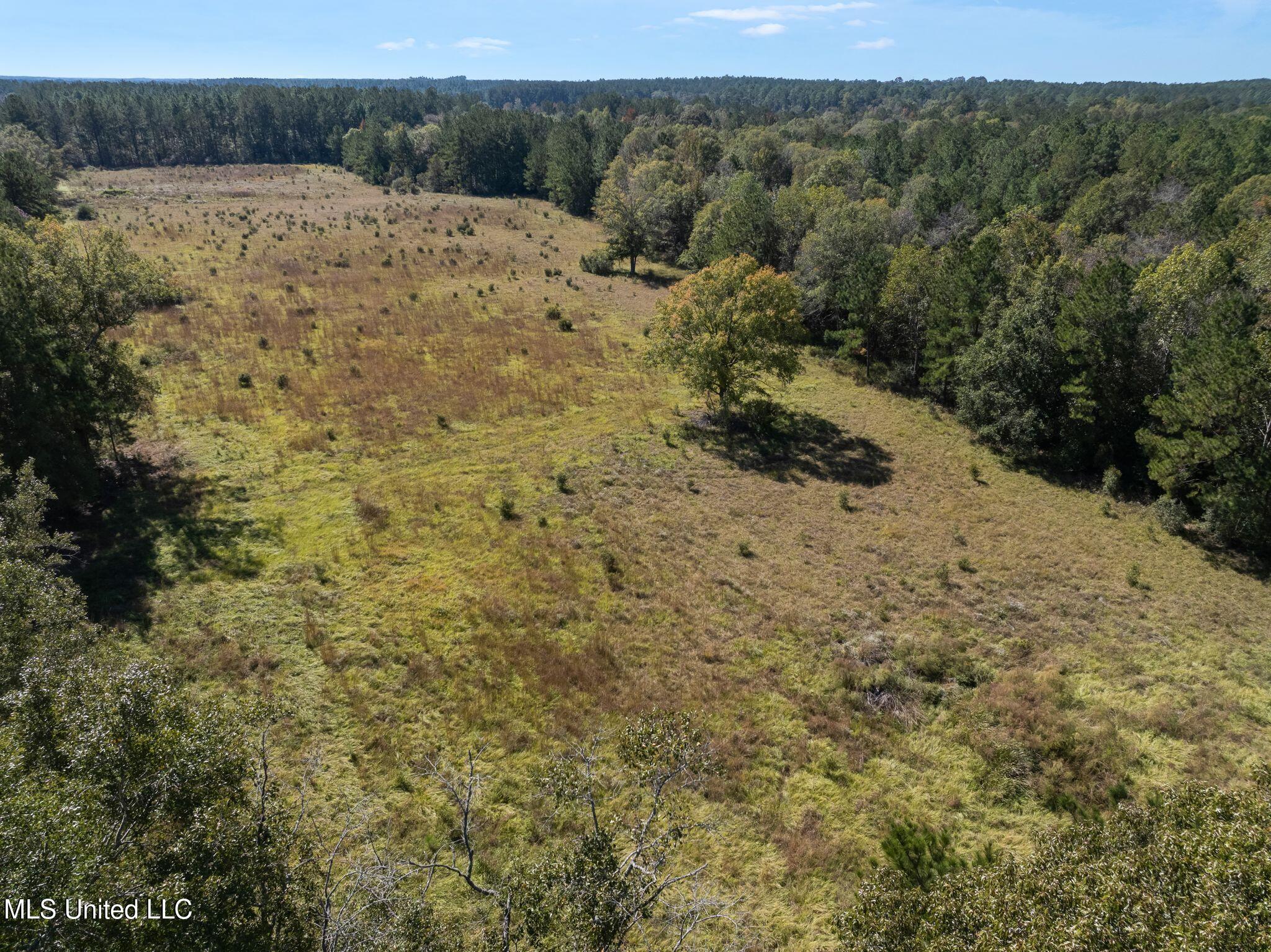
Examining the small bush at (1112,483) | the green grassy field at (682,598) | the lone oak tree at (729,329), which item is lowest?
the green grassy field at (682,598)

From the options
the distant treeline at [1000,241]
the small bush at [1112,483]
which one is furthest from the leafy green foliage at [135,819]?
the small bush at [1112,483]

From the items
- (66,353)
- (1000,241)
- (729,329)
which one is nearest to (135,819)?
(66,353)

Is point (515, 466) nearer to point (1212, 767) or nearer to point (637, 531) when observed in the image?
point (637, 531)

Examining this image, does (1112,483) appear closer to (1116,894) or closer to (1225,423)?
(1225,423)

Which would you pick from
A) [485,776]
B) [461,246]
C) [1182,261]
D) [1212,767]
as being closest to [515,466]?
[485,776]

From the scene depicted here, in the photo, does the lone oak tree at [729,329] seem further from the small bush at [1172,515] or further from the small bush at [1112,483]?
the small bush at [1172,515]
